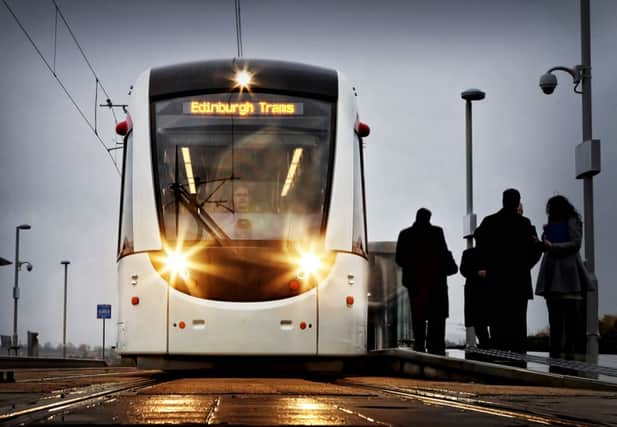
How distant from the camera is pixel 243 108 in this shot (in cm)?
1452

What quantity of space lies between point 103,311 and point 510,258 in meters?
47.8

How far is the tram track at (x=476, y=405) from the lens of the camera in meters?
6.47

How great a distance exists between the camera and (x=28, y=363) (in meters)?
34.2

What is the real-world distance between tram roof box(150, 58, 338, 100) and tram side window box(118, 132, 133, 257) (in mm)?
744

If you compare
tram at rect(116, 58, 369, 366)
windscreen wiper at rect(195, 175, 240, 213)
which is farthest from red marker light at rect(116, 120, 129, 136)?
windscreen wiper at rect(195, 175, 240, 213)

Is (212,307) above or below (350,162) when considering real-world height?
below

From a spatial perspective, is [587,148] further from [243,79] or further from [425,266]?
[243,79]

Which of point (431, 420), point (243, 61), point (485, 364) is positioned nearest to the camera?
point (431, 420)

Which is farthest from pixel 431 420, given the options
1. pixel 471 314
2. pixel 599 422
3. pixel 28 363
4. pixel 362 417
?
pixel 28 363

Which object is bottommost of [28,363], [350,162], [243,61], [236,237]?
[28,363]

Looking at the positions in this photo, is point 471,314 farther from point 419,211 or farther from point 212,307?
point 212,307

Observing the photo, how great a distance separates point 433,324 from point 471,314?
181cm

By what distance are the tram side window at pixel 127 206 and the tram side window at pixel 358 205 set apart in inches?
101

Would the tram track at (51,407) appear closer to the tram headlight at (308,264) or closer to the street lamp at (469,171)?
the tram headlight at (308,264)
